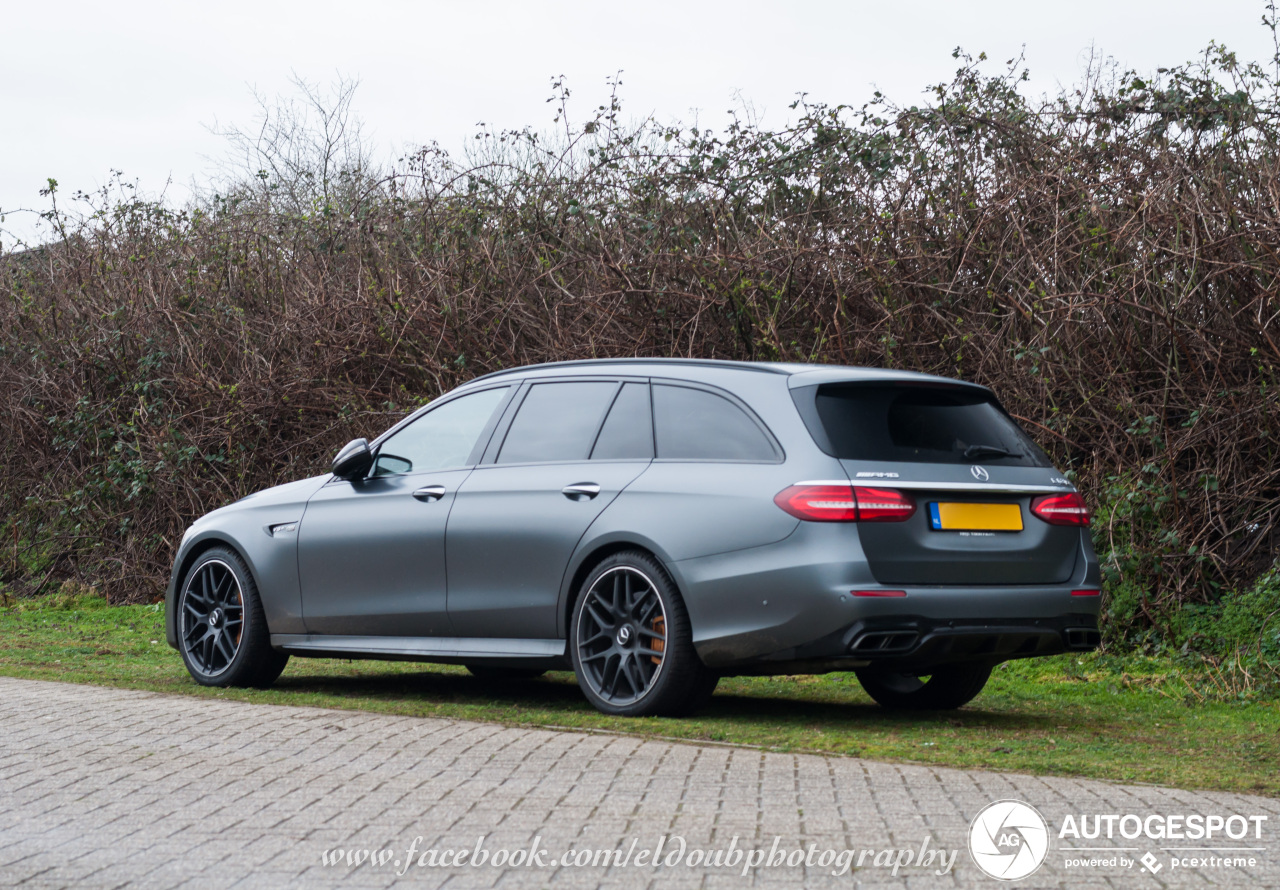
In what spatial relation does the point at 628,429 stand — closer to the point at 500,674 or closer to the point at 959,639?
the point at 959,639

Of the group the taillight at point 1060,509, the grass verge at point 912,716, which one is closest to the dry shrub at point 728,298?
the grass verge at point 912,716

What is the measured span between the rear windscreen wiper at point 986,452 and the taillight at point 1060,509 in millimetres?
260

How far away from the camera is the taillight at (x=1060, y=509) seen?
22.9 ft

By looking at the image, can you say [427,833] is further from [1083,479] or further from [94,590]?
[94,590]

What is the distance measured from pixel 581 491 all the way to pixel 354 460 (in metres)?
1.66

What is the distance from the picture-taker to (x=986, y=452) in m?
6.95

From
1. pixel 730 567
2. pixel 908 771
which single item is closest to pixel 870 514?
pixel 730 567

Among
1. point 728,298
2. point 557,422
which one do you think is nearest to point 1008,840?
point 557,422

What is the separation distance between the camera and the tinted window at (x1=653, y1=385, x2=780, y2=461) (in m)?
6.85

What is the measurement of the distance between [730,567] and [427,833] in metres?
2.25

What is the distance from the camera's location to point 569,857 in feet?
14.6

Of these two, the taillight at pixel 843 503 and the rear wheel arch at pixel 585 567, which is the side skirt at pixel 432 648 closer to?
the rear wheel arch at pixel 585 567

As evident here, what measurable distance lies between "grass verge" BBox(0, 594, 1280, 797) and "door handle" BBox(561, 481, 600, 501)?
3.47 feet

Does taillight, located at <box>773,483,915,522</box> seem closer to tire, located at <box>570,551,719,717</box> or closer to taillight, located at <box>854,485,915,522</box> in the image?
taillight, located at <box>854,485,915,522</box>
